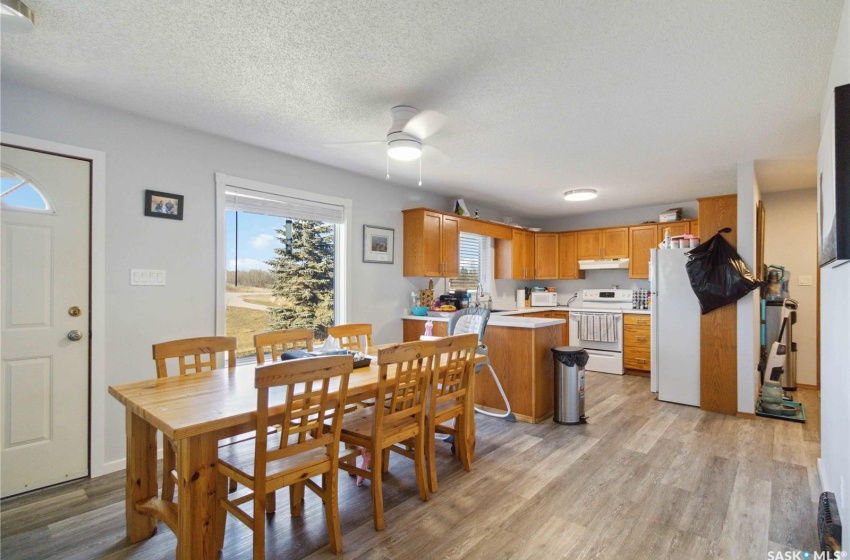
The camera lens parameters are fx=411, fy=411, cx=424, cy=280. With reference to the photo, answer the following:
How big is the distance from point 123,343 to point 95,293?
1.25ft

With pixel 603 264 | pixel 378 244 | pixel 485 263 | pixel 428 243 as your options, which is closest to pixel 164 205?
pixel 378 244

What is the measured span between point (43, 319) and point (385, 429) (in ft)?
7.44

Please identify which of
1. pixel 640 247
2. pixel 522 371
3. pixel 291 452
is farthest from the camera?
pixel 640 247

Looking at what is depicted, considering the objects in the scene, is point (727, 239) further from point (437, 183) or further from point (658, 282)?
point (437, 183)

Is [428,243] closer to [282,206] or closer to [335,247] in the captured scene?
[335,247]

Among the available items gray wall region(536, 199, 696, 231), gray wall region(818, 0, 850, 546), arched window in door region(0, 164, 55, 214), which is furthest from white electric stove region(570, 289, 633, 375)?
arched window in door region(0, 164, 55, 214)

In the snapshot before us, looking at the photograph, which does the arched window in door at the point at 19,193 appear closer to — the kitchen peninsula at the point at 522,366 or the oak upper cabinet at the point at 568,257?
the kitchen peninsula at the point at 522,366

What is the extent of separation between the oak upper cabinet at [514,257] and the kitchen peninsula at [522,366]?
232 cm

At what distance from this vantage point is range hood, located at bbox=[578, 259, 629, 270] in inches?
247

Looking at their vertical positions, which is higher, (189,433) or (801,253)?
(801,253)

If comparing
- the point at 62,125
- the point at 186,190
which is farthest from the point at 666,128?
the point at 62,125

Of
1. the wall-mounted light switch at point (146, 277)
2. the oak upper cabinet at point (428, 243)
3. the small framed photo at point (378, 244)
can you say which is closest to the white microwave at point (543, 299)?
the oak upper cabinet at point (428, 243)

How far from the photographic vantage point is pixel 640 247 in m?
6.03

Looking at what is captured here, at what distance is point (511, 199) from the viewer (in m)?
5.72
